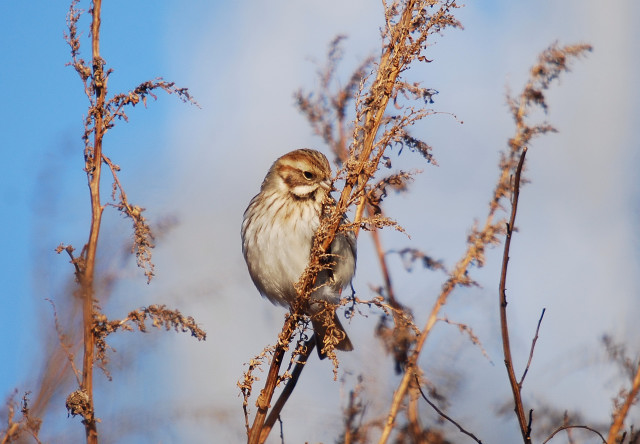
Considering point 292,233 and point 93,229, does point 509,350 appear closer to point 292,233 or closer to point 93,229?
point 93,229

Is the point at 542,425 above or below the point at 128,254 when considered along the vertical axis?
below

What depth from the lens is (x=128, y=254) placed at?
2.70 metres

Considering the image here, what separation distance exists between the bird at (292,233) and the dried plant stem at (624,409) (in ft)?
5.93

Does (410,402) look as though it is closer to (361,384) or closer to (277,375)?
(361,384)

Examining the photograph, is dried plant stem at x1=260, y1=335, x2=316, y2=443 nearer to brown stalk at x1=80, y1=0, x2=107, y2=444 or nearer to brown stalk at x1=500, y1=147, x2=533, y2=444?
brown stalk at x1=80, y1=0, x2=107, y2=444

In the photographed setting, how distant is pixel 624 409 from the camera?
103 inches

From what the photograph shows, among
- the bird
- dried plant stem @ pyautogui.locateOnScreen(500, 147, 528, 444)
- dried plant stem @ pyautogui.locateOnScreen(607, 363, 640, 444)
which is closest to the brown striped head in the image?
the bird

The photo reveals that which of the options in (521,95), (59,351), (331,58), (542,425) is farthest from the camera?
(331,58)

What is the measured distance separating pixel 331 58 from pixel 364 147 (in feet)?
6.97

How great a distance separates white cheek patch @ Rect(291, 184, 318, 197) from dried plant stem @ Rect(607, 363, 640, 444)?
2.17 meters

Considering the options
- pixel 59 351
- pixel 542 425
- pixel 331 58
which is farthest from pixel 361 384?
pixel 331 58

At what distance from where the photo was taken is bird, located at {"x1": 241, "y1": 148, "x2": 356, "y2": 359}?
443 centimetres

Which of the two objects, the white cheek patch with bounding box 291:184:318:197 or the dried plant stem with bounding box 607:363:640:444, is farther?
the white cheek patch with bounding box 291:184:318:197

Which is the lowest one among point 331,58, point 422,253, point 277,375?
point 277,375
